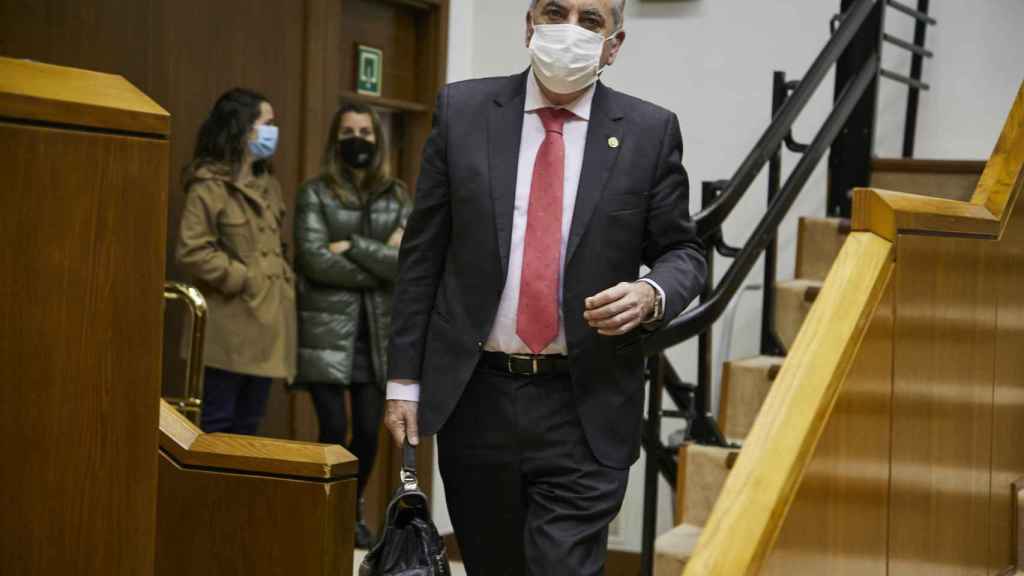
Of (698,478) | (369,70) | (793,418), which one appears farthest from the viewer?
(369,70)

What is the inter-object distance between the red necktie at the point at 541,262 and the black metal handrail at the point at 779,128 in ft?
4.91

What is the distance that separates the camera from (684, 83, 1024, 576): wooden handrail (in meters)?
1.93

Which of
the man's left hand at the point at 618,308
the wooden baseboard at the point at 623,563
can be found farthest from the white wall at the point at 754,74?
the man's left hand at the point at 618,308

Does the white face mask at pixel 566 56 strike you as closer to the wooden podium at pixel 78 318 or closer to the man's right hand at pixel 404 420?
the man's right hand at pixel 404 420

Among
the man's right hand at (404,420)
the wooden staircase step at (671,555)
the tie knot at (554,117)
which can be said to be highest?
the tie knot at (554,117)

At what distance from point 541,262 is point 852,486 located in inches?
25.2

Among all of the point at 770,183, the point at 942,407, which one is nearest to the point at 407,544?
the point at 942,407

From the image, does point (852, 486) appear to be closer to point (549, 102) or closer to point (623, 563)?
point (549, 102)

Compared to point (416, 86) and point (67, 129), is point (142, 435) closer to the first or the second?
point (67, 129)

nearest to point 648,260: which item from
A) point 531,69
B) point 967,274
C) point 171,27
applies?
point 531,69

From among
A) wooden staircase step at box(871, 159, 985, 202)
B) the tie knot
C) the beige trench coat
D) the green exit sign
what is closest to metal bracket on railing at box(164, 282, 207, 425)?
the beige trench coat

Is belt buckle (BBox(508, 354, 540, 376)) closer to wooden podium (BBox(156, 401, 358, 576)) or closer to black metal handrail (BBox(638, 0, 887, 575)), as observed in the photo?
wooden podium (BBox(156, 401, 358, 576))

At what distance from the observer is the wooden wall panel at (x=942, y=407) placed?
8.76 ft

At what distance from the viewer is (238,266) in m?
4.48
